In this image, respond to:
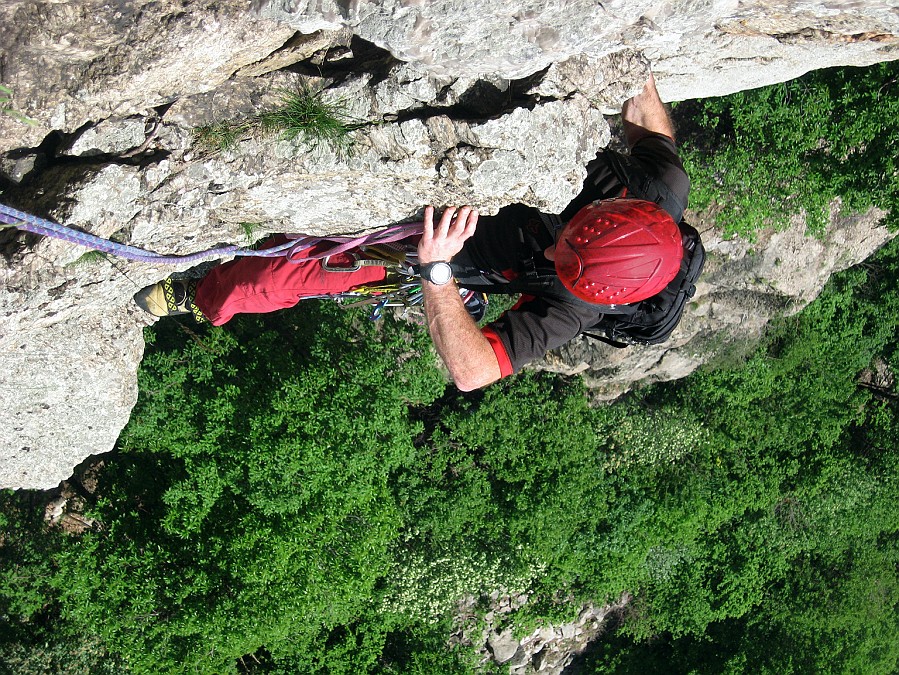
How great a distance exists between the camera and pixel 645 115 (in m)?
3.89

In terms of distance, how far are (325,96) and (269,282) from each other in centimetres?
194

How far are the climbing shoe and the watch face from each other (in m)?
2.56

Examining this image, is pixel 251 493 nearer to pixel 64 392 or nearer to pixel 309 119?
pixel 64 392

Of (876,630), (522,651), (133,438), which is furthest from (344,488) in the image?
(876,630)

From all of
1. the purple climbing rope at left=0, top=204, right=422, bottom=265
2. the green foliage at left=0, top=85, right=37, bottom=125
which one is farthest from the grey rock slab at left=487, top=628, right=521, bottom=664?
the green foliage at left=0, top=85, right=37, bottom=125

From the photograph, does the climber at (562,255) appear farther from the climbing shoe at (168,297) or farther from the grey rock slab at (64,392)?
the grey rock slab at (64,392)

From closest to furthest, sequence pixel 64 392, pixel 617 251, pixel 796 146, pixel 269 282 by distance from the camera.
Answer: pixel 617 251
pixel 269 282
pixel 64 392
pixel 796 146

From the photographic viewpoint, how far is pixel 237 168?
124 inches

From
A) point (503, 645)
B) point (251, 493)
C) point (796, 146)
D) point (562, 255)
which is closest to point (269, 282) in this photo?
point (562, 255)

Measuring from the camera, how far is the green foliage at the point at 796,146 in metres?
7.27

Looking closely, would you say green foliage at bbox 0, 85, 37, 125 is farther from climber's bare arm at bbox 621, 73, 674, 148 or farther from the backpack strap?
climber's bare arm at bbox 621, 73, 674, 148

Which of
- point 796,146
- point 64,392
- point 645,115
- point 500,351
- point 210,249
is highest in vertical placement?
point 210,249

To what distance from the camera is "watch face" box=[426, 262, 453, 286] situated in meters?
3.62

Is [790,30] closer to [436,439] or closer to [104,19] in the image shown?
[104,19]
